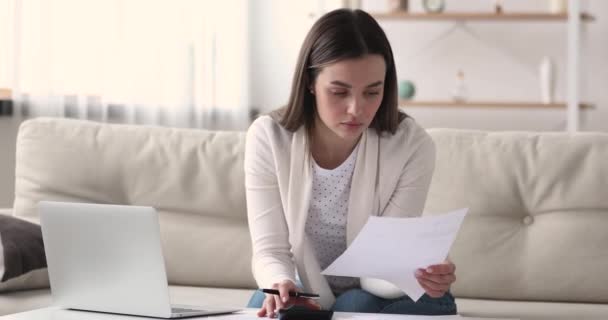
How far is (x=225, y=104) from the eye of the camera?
4074 millimetres

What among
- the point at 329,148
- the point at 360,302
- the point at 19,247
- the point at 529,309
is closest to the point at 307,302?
the point at 360,302

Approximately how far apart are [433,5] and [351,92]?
8.38ft

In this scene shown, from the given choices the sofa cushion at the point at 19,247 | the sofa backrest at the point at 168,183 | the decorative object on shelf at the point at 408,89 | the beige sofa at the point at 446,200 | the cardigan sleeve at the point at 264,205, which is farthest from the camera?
the decorative object on shelf at the point at 408,89

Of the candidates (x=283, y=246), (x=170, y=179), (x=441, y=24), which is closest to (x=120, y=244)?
(x=283, y=246)

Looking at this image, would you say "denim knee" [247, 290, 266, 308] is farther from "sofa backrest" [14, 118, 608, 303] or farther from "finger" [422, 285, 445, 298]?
"sofa backrest" [14, 118, 608, 303]

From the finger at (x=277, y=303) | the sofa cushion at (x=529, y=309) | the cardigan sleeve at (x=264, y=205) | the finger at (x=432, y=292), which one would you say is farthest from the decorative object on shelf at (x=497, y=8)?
the finger at (x=277, y=303)

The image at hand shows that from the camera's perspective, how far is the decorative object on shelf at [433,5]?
4.05 meters

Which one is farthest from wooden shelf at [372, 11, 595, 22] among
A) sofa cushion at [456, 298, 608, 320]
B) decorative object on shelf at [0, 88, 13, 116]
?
sofa cushion at [456, 298, 608, 320]

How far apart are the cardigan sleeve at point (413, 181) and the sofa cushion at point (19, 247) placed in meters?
0.82

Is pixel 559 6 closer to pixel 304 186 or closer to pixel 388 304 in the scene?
pixel 304 186

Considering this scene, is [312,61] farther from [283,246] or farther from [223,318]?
[223,318]

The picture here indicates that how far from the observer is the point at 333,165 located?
71.3 inches

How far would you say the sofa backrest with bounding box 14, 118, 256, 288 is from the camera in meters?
2.23

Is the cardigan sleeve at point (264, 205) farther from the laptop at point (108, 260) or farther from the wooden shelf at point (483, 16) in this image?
the wooden shelf at point (483, 16)
